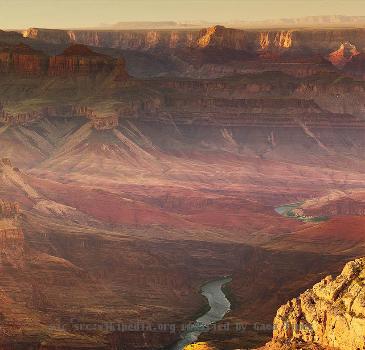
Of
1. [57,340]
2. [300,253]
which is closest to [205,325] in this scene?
[57,340]

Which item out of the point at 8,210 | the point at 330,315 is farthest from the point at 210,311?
the point at 330,315

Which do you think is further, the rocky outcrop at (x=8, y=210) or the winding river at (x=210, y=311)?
the rocky outcrop at (x=8, y=210)

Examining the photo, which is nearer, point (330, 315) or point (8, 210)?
point (330, 315)

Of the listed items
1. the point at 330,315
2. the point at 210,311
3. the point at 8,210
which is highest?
the point at 8,210

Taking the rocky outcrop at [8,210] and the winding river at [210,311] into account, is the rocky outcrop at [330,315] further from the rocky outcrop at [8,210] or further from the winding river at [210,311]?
the rocky outcrop at [8,210]

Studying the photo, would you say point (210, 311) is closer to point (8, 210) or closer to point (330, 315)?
point (8, 210)

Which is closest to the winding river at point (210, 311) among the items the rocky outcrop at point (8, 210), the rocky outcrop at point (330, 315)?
the rocky outcrop at point (8, 210)
